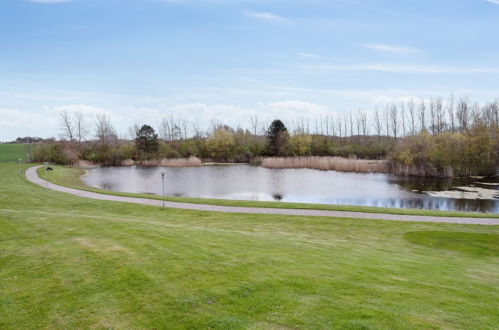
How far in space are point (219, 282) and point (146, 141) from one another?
185ft

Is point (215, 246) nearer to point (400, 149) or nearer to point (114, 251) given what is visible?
point (114, 251)

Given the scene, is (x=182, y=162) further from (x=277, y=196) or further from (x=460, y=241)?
(x=460, y=241)

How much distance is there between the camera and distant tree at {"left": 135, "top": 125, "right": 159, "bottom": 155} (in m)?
59.1

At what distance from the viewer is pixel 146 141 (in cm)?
5938

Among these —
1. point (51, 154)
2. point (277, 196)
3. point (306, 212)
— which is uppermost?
point (51, 154)

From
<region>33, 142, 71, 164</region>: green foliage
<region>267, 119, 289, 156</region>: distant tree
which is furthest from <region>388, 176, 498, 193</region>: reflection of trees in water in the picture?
<region>33, 142, 71, 164</region>: green foliage

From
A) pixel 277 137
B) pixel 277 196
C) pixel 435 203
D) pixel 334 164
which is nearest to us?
pixel 435 203

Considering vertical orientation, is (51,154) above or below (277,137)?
below

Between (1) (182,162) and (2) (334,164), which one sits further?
(1) (182,162)

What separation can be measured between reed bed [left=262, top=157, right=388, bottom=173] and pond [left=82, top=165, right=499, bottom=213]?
330cm

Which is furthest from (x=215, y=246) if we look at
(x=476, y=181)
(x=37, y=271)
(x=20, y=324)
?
(x=476, y=181)

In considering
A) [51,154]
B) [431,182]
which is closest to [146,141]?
[51,154]

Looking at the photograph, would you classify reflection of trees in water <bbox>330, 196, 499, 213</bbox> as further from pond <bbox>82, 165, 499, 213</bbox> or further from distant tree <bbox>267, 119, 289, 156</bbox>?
distant tree <bbox>267, 119, 289, 156</bbox>

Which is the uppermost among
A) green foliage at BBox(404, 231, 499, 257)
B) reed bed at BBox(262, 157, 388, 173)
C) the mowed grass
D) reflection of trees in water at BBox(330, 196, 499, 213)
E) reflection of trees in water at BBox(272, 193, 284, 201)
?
reed bed at BBox(262, 157, 388, 173)
